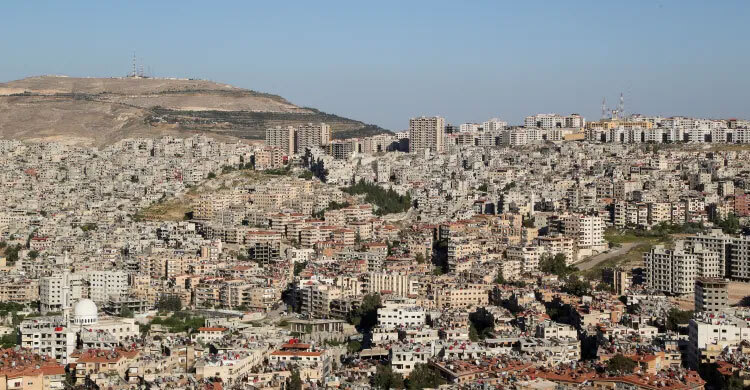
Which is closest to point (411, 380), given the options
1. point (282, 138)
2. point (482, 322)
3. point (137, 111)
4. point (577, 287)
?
point (482, 322)

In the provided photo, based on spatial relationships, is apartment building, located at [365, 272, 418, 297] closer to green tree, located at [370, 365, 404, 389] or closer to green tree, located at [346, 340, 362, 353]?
green tree, located at [346, 340, 362, 353]

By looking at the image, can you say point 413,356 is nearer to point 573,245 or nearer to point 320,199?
point 573,245

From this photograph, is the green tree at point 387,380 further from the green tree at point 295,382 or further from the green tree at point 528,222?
the green tree at point 528,222

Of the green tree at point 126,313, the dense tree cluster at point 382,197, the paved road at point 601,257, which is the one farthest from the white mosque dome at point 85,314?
the dense tree cluster at point 382,197

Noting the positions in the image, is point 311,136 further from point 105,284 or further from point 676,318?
point 676,318

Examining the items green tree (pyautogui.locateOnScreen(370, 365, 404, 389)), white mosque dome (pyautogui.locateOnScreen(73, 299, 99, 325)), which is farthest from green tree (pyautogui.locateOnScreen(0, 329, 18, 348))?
green tree (pyautogui.locateOnScreen(370, 365, 404, 389))

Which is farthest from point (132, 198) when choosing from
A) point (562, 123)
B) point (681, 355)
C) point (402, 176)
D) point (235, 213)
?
point (681, 355)

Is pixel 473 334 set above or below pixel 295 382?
above
